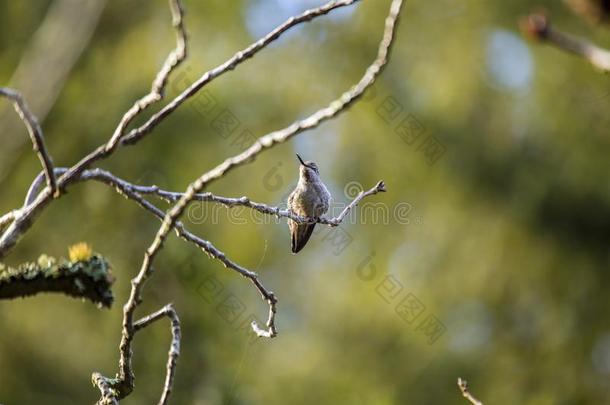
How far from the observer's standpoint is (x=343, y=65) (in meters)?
13.2

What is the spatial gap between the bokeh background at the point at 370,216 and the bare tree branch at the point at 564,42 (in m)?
8.39

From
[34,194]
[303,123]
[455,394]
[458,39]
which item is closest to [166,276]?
[455,394]

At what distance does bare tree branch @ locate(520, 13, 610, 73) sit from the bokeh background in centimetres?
839

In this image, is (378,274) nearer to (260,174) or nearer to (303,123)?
(260,174)

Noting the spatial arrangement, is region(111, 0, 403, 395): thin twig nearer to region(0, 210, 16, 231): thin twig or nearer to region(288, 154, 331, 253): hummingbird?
region(0, 210, 16, 231): thin twig

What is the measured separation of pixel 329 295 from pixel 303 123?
11.4 metres

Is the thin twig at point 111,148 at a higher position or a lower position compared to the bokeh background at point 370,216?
lower

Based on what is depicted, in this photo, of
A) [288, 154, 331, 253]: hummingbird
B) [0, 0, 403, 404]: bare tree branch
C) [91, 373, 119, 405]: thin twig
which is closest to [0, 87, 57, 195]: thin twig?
[0, 0, 403, 404]: bare tree branch

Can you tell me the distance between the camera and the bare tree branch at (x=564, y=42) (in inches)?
43.4

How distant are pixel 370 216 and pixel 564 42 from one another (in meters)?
11.1

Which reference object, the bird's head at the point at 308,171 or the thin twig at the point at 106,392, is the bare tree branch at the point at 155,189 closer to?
the thin twig at the point at 106,392

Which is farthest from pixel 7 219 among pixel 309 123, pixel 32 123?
pixel 309 123

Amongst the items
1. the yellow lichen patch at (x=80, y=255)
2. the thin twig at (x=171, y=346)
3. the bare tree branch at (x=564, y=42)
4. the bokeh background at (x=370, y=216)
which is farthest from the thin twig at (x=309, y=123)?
the bokeh background at (x=370, y=216)

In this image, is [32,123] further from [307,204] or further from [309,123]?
[307,204]
